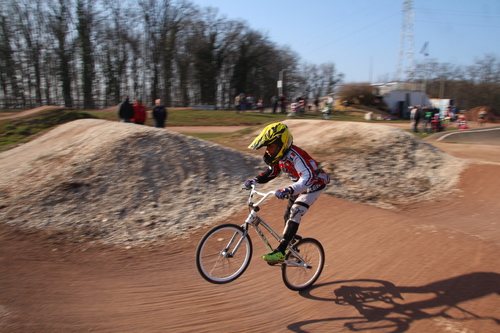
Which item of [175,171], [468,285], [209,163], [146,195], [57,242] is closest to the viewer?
[468,285]

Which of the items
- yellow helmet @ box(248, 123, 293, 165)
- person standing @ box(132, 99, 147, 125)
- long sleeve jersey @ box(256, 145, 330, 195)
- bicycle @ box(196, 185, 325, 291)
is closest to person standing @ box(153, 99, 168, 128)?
person standing @ box(132, 99, 147, 125)

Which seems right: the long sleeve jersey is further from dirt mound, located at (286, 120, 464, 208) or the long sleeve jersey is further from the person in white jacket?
dirt mound, located at (286, 120, 464, 208)

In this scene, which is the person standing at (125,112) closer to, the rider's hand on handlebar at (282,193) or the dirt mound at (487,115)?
the rider's hand on handlebar at (282,193)

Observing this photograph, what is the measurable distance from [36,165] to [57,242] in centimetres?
375

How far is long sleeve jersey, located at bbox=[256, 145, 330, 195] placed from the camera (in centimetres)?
495

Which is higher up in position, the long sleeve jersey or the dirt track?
the long sleeve jersey

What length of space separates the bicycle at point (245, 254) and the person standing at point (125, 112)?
33.7 ft

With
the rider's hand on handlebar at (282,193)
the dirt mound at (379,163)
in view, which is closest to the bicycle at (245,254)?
the rider's hand on handlebar at (282,193)

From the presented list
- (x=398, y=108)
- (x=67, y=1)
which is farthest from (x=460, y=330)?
(x=67, y=1)

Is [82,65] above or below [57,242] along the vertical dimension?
above

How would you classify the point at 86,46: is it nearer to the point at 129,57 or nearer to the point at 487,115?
the point at 129,57

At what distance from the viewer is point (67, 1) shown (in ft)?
142

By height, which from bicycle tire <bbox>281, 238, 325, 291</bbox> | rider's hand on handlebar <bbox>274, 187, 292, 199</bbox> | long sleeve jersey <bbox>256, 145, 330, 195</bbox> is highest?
long sleeve jersey <bbox>256, 145, 330, 195</bbox>

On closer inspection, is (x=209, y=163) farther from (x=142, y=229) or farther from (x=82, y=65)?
(x=82, y=65)
